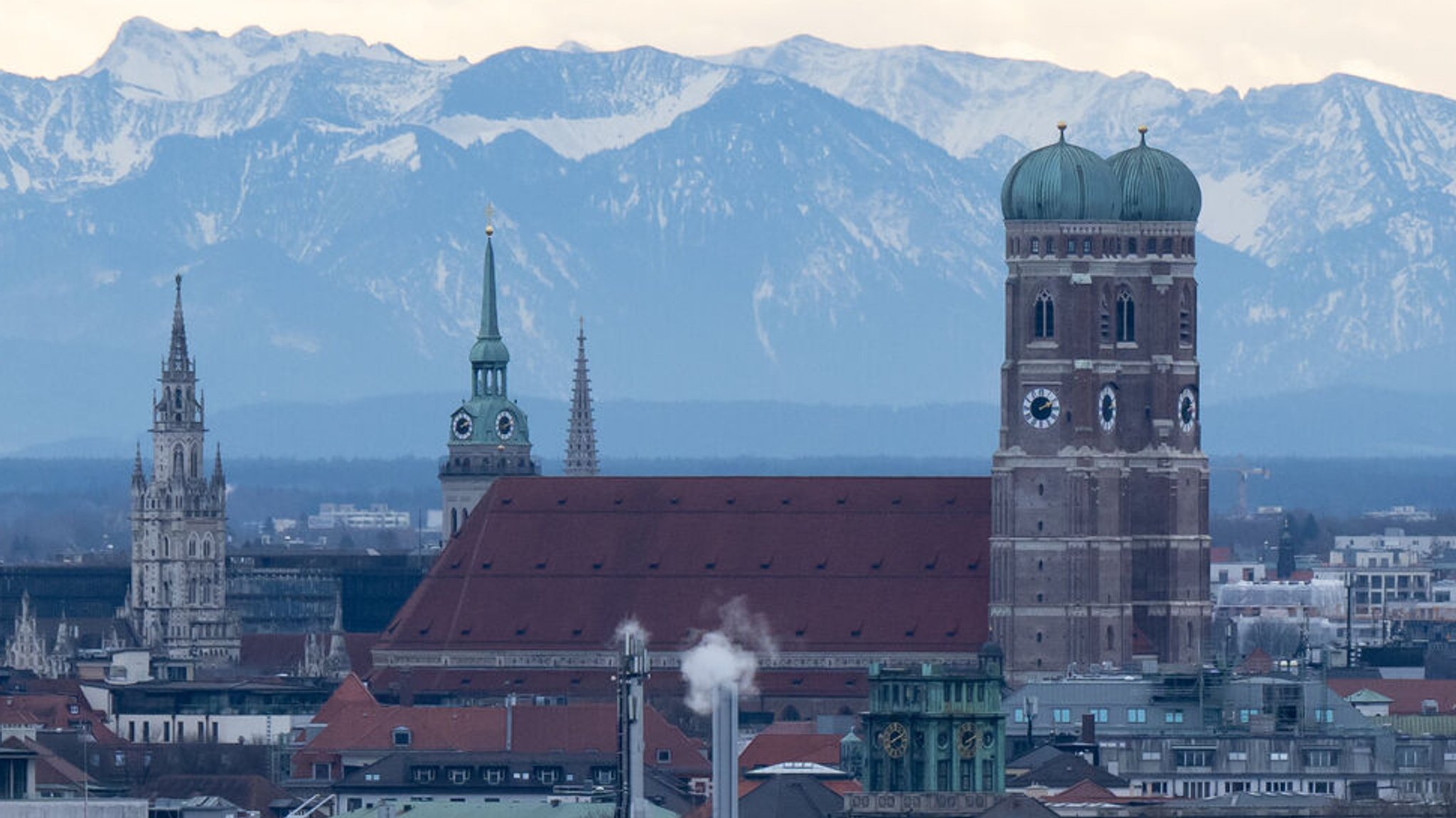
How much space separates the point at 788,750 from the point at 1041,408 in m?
31.8

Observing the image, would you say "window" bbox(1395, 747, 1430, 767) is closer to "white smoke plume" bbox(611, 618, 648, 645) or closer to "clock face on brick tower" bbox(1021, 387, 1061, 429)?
"clock face on brick tower" bbox(1021, 387, 1061, 429)

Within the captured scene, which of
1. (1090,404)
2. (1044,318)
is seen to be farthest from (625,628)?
(1044,318)

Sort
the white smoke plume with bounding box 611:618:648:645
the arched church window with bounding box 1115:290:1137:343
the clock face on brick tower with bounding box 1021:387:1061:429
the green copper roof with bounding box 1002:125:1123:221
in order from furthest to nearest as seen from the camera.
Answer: the white smoke plume with bounding box 611:618:648:645 < the arched church window with bounding box 1115:290:1137:343 < the clock face on brick tower with bounding box 1021:387:1061:429 < the green copper roof with bounding box 1002:125:1123:221

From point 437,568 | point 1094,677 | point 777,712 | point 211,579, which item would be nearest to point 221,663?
point 211,579

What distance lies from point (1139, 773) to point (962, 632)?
3877 cm

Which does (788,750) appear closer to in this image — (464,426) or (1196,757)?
(1196,757)

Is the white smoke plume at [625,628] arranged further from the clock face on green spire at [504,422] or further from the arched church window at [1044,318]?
the clock face on green spire at [504,422]

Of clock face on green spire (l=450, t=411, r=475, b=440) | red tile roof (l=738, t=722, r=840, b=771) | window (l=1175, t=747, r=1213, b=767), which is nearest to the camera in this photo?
window (l=1175, t=747, r=1213, b=767)

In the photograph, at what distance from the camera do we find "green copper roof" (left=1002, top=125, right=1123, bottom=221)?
520 ft

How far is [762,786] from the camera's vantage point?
344ft

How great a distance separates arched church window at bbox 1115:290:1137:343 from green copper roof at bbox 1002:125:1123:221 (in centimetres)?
227

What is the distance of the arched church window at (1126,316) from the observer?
159500mm

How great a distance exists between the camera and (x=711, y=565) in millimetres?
164625

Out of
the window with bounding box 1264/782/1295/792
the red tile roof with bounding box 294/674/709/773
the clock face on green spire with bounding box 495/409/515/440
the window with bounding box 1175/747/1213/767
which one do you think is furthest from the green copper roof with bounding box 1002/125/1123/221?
the clock face on green spire with bounding box 495/409/515/440
